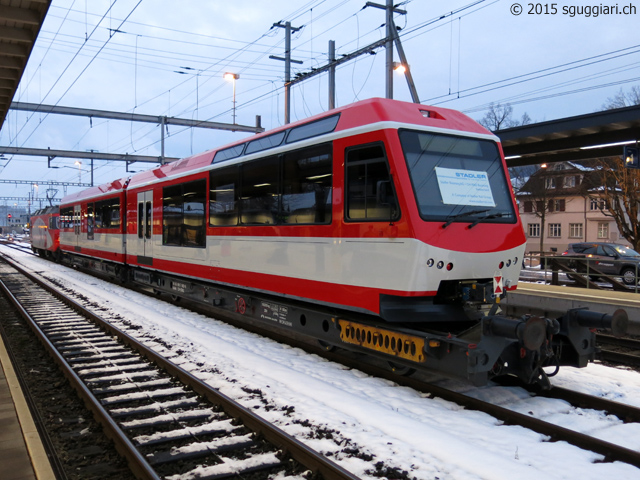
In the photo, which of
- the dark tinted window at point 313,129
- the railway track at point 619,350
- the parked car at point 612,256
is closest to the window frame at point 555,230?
the parked car at point 612,256

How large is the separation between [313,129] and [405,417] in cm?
398

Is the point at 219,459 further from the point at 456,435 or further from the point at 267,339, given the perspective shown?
the point at 267,339

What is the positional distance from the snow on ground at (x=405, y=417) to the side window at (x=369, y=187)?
2.04m

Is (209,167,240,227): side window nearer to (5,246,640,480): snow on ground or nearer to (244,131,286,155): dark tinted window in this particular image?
(244,131,286,155): dark tinted window

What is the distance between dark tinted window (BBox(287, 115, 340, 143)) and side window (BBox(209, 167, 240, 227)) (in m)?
1.76

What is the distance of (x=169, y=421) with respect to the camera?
16.6 feet

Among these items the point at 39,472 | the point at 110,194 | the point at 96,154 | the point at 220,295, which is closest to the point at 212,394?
the point at 39,472

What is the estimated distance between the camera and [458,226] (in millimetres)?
5930

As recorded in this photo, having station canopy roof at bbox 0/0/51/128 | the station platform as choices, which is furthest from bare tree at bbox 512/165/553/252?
the station platform

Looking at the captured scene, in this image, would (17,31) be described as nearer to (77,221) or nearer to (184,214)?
(184,214)

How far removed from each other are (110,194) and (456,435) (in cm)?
1486

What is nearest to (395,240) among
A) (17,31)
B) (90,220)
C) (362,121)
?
(362,121)

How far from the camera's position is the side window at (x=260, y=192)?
7918 mm

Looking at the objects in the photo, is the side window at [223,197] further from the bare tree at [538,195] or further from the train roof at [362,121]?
the bare tree at [538,195]
